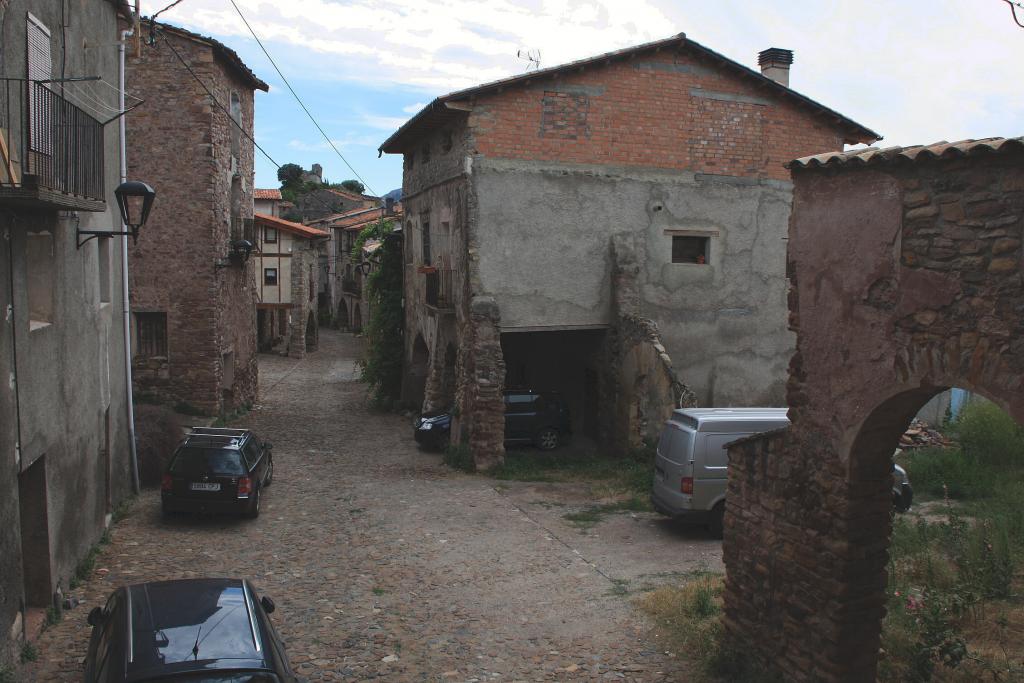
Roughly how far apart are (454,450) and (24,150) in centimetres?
1101

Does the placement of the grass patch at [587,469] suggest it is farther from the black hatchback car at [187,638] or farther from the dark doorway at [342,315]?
the dark doorway at [342,315]

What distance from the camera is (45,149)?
8664 mm

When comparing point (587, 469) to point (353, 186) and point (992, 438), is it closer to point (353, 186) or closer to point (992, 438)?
point (992, 438)

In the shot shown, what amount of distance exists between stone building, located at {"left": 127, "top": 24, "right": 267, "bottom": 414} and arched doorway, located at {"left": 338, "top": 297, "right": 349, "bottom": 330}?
33.2 metres

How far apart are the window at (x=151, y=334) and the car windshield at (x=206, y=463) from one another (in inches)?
346

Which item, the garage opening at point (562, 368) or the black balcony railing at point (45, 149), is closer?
the black balcony railing at point (45, 149)

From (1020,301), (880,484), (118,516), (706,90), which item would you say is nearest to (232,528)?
(118,516)

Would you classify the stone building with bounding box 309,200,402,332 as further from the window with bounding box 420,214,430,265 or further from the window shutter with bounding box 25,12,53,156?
the window shutter with bounding box 25,12,53,156

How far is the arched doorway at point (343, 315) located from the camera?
179 feet

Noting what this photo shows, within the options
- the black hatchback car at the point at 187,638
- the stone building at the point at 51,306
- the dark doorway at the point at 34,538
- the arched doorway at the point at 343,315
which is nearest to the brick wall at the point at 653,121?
the stone building at the point at 51,306

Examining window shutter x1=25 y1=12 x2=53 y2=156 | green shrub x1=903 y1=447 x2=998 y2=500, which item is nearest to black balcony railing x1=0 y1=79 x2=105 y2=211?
window shutter x1=25 y1=12 x2=53 y2=156

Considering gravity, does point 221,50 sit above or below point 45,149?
above

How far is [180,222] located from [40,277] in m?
11.6

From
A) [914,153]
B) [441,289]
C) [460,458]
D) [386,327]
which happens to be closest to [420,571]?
[460,458]
